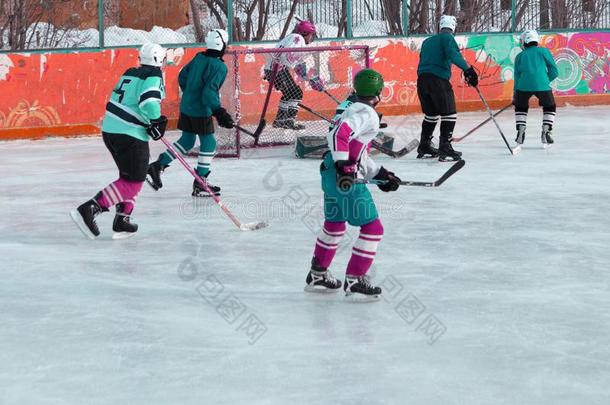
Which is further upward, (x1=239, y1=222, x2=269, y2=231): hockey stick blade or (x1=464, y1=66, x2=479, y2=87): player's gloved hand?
(x1=464, y1=66, x2=479, y2=87): player's gloved hand

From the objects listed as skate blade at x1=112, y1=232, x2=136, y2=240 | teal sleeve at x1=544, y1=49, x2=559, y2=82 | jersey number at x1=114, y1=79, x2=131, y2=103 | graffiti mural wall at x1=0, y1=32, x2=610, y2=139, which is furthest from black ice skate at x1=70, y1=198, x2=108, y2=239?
graffiti mural wall at x1=0, y1=32, x2=610, y2=139

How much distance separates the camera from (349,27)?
13.0 meters

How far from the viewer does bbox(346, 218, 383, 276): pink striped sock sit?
15.7 feet

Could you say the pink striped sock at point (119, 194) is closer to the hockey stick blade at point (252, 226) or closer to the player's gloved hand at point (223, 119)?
the hockey stick blade at point (252, 226)

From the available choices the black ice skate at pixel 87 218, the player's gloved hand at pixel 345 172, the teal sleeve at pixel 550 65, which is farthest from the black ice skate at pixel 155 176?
the teal sleeve at pixel 550 65

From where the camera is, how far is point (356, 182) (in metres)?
4.67

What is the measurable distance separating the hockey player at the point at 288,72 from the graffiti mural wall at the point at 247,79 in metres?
0.50

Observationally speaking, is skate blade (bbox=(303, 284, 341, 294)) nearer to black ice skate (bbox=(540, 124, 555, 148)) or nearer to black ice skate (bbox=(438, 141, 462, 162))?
black ice skate (bbox=(438, 141, 462, 162))

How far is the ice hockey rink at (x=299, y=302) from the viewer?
3.70 metres

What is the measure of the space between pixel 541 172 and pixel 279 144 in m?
2.97

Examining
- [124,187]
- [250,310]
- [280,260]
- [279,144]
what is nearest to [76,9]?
[279,144]

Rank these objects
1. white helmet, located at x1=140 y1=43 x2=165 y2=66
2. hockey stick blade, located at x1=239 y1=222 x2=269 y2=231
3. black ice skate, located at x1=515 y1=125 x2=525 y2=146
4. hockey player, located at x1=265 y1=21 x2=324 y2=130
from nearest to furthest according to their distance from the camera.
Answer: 1. white helmet, located at x1=140 y1=43 x2=165 y2=66
2. hockey stick blade, located at x1=239 y1=222 x2=269 y2=231
3. black ice skate, located at x1=515 y1=125 x2=525 y2=146
4. hockey player, located at x1=265 y1=21 x2=324 y2=130

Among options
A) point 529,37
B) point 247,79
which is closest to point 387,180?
point 529,37

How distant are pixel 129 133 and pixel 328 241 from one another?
1.77 meters
